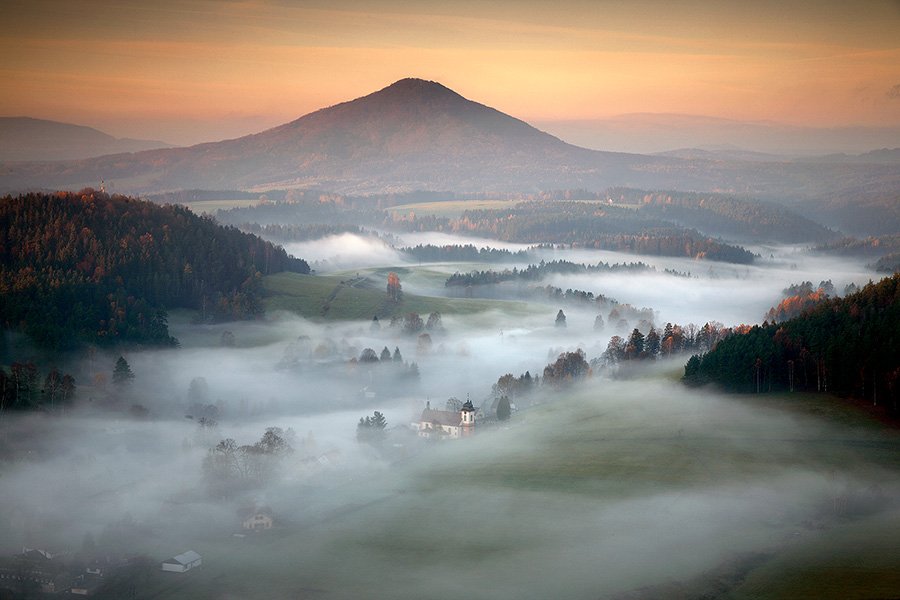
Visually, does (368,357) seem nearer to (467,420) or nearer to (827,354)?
(467,420)

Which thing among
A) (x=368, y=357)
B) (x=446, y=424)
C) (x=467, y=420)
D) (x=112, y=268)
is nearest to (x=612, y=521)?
(x=467, y=420)

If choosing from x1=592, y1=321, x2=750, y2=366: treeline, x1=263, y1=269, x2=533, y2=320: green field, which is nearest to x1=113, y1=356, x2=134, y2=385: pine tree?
x1=263, y1=269, x2=533, y2=320: green field

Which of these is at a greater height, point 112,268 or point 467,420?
point 112,268

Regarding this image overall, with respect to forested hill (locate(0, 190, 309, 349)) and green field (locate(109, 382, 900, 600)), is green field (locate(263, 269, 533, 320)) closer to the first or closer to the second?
forested hill (locate(0, 190, 309, 349))

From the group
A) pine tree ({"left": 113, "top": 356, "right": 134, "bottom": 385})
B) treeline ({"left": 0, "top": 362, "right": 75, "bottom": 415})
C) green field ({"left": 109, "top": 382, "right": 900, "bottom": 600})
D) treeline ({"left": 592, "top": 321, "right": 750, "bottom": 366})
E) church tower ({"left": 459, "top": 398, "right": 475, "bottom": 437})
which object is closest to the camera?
green field ({"left": 109, "top": 382, "right": 900, "bottom": 600})

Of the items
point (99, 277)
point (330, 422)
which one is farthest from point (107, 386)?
point (99, 277)

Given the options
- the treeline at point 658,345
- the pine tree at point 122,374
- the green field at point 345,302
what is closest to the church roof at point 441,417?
the treeline at point 658,345

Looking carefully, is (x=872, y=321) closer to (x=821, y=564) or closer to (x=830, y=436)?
(x=830, y=436)
